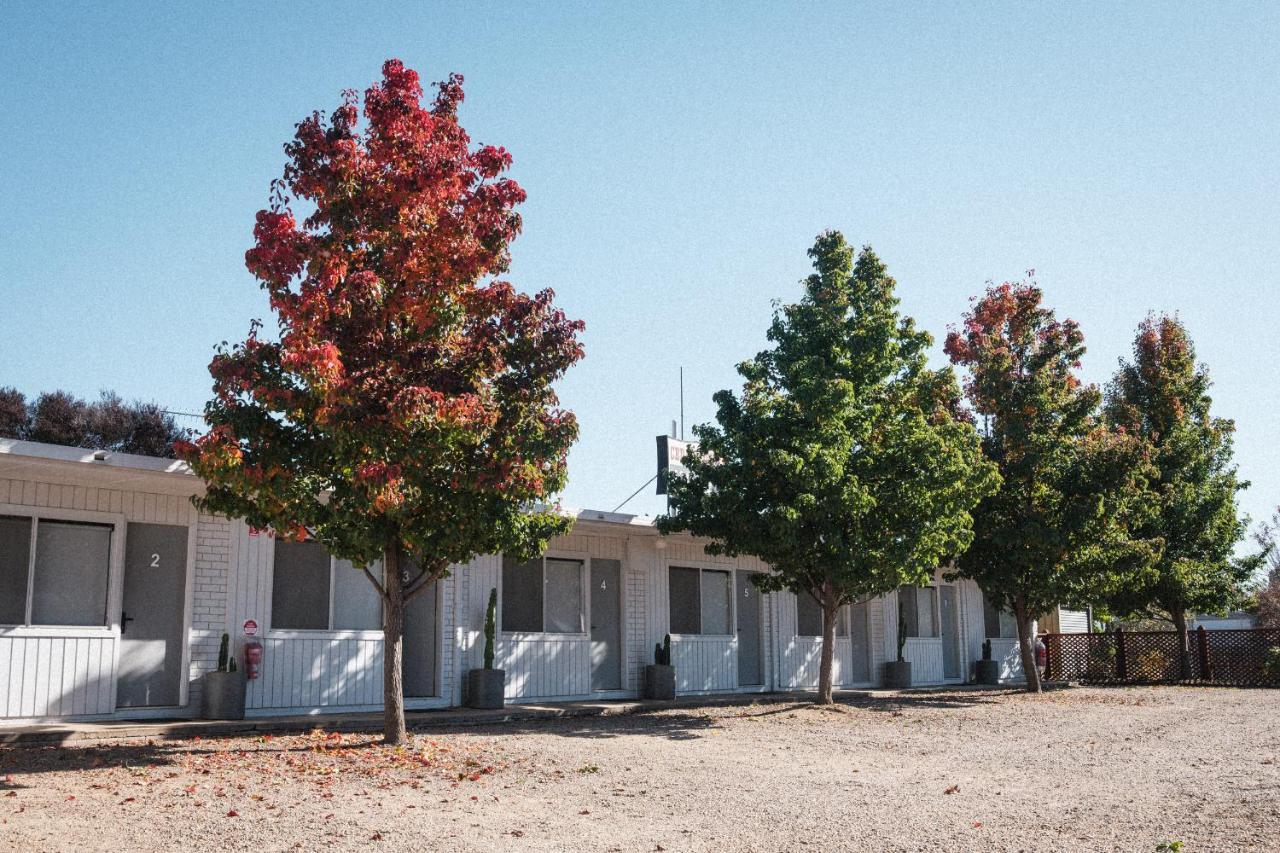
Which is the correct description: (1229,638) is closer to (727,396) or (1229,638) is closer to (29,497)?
(727,396)

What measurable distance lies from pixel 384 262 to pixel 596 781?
16.6 feet

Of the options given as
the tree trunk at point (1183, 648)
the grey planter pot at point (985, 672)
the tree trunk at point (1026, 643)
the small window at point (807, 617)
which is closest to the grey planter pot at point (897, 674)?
the small window at point (807, 617)

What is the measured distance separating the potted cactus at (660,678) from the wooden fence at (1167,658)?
13542 millimetres

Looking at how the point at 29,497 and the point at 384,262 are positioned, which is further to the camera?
the point at 29,497

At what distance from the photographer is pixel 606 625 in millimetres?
16922

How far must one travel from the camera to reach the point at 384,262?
10.2 metres

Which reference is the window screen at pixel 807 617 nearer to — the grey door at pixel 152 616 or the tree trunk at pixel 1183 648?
the tree trunk at pixel 1183 648

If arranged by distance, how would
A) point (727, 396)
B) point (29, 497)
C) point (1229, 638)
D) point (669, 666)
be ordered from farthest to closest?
point (1229, 638), point (669, 666), point (727, 396), point (29, 497)

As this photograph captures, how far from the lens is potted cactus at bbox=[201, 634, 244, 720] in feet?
39.0

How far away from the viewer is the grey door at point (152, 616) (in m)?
11.9

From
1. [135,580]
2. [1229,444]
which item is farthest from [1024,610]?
[135,580]

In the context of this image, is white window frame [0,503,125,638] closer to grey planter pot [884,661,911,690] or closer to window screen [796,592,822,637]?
window screen [796,592,822,637]

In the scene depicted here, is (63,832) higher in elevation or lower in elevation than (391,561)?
lower

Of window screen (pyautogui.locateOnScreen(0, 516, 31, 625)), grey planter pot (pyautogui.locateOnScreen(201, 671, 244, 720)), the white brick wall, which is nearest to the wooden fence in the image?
grey planter pot (pyautogui.locateOnScreen(201, 671, 244, 720))
